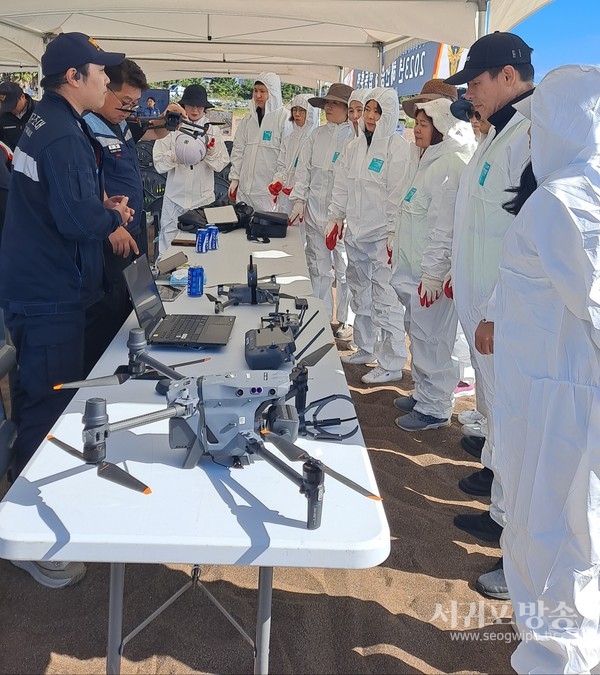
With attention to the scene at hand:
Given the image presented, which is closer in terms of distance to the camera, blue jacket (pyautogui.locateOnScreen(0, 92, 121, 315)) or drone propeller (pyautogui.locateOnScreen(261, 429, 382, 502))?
drone propeller (pyautogui.locateOnScreen(261, 429, 382, 502))

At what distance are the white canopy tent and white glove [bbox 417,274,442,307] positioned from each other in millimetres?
1491

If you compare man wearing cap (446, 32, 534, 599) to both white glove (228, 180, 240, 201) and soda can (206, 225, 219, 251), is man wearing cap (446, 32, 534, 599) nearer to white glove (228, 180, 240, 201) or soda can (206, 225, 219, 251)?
soda can (206, 225, 219, 251)

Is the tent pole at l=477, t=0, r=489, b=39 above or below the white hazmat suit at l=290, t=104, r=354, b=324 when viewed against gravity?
above

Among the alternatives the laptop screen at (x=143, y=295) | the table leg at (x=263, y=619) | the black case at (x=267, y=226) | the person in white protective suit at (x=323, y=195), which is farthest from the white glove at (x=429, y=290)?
the table leg at (x=263, y=619)

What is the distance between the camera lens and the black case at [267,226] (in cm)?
422

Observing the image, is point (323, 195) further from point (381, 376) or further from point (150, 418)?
point (150, 418)

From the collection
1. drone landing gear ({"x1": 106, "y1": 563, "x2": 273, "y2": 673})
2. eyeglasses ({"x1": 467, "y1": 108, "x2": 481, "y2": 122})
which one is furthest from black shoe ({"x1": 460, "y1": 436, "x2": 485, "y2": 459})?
drone landing gear ({"x1": 106, "y1": 563, "x2": 273, "y2": 673})

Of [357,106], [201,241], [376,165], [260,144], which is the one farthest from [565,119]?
[260,144]

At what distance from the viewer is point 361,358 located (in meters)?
4.62

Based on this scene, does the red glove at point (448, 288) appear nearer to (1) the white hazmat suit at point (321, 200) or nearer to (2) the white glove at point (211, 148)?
(1) the white hazmat suit at point (321, 200)

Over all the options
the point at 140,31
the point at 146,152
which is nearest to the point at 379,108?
the point at 140,31

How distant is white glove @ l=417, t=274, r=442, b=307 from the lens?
3.20 m

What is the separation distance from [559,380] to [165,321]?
128 centimetres

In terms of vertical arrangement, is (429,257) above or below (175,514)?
above
